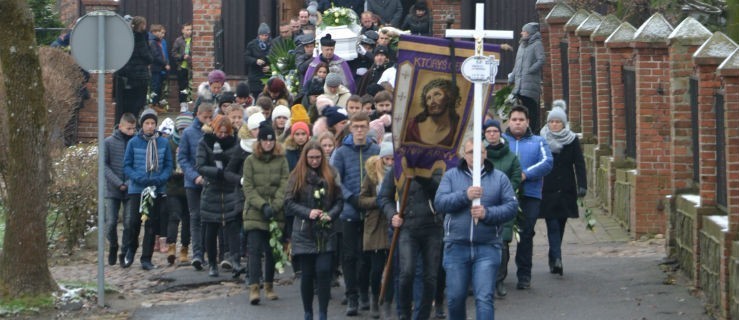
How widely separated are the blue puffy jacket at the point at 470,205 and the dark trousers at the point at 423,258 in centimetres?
80

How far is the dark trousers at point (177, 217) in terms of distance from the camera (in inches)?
653

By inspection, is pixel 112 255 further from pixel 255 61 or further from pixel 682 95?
pixel 255 61

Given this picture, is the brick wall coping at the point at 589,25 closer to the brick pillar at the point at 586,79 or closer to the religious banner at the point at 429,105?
the brick pillar at the point at 586,79

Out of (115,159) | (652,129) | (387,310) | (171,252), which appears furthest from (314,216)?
(652,129)

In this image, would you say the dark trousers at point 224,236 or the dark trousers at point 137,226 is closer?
the dark trousers at point 224,236

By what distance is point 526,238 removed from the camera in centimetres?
1439

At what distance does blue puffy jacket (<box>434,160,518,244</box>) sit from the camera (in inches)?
456

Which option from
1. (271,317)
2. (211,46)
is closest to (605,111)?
(271,317)

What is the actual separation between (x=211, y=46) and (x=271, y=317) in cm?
1466

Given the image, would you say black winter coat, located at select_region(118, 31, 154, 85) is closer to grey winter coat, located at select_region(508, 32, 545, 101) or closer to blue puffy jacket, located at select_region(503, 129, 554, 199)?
grey winter coat, located at select_region(508, 32, 545, 101)

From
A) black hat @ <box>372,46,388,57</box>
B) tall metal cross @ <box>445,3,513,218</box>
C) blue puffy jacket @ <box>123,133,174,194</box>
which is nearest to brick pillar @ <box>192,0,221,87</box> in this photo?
black hat @ <box>372,46,388,57</box>

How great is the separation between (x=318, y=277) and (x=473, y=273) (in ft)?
5.57

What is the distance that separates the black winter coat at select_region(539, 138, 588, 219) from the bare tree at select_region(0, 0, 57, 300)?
4578 millimetres

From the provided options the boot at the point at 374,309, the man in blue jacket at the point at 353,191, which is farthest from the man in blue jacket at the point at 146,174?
the boot at the point at 374,309
